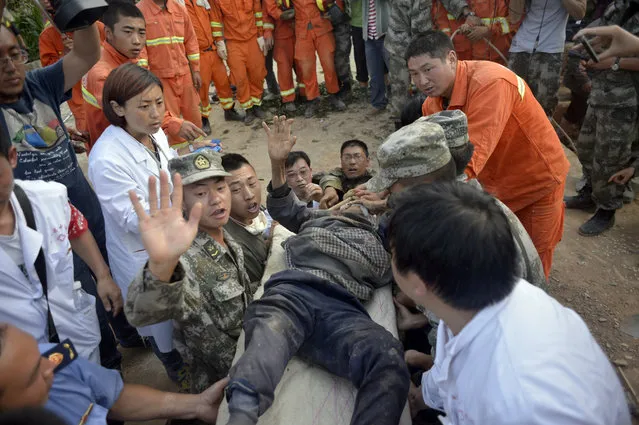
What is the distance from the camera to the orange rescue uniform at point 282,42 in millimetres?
6582

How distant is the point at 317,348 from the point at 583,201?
136 inches

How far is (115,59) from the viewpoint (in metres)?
3.64

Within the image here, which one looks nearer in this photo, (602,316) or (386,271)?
(386,271)

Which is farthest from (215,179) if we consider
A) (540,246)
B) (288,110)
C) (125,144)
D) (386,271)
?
(288,110)

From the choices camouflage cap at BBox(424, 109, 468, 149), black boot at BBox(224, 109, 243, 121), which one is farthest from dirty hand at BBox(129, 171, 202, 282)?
black boot at BBox(224, 109, 243, 121)

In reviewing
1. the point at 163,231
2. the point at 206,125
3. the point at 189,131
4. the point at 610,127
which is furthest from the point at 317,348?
the point at 206,125

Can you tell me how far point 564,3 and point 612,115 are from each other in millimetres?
1434

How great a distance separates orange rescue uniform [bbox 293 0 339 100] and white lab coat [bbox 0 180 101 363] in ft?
17.5

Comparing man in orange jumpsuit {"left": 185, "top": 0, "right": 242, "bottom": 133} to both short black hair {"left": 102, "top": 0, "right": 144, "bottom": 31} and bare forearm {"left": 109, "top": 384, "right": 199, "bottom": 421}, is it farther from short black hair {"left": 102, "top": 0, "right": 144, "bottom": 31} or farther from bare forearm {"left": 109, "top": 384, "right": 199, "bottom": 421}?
bare forearm {"left": 109, "top": 384, "right": 199, "bottom": 421}

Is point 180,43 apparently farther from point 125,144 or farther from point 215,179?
point 215,179

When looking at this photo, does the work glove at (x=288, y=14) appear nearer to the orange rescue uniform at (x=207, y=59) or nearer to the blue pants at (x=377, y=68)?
the orange rescue uniform at (x=207, y=59)

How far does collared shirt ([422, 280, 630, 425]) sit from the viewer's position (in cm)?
107

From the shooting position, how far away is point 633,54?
2.18m

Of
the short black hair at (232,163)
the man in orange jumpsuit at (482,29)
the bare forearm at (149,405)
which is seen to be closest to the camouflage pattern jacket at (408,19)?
the man in orange jumpsuit at (482,29)
